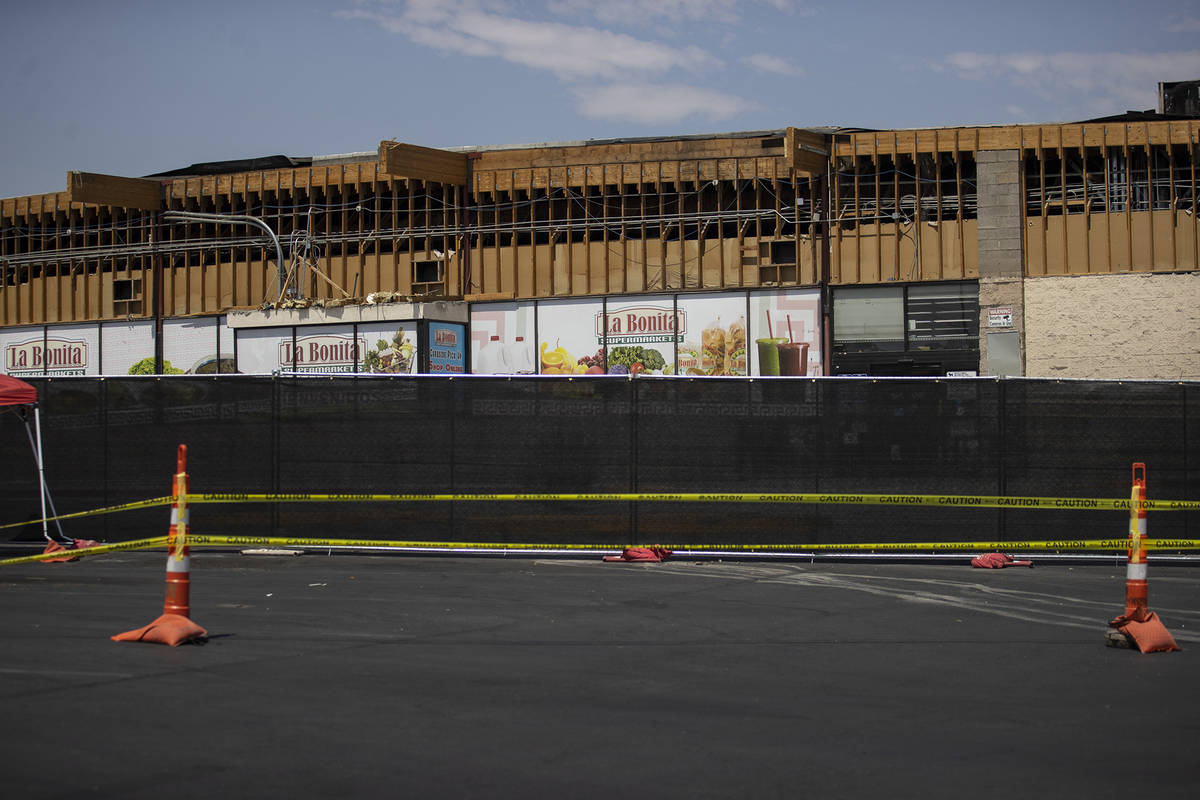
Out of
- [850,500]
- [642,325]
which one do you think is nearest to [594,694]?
[850,500]

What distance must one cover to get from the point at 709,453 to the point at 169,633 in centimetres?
853

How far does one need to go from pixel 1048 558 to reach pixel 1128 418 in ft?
6.77

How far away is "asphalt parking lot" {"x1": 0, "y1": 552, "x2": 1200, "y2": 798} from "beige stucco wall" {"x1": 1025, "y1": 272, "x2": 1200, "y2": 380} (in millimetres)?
21149

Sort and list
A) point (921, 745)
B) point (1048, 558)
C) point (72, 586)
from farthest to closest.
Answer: point (1048, 558) → point (72, 586) → point (921, 745)

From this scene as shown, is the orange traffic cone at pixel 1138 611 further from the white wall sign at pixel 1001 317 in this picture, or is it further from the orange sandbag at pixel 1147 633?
the white wall sign at pixel 1001 317

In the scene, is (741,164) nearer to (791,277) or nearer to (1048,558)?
(791,277)

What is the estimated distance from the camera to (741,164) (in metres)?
35.9

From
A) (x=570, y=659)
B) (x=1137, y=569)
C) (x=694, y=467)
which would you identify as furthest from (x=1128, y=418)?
(x=570, y=659)

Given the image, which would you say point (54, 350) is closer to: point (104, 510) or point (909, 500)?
point (104, 510)

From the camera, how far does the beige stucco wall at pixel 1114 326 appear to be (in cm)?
3219

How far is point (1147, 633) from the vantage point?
9289mm

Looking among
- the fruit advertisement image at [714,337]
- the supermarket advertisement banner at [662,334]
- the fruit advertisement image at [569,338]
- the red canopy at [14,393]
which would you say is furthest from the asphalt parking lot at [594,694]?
the fruit advertisement image at [569,338]

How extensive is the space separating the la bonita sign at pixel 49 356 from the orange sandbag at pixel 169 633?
37.3 metres

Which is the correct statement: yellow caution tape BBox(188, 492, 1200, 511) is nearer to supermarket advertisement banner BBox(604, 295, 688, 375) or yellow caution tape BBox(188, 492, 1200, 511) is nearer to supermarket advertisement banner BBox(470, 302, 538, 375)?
supermarket advertisement banner BBox(604, 295, 688, 375)
